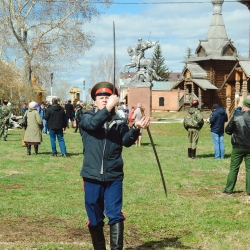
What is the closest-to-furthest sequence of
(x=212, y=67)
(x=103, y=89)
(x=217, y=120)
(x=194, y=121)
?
(x=103, y=89), (x=194, y=121), (x=217, y=120), (x=212, y=67)

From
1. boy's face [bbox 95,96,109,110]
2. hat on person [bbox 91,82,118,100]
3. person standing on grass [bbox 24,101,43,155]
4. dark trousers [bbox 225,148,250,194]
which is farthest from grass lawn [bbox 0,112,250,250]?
hat on person [bbox 91,82,118,100]

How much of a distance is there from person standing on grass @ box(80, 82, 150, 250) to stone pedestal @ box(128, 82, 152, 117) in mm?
36416

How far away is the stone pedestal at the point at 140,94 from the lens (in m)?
42.4

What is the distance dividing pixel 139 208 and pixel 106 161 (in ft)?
11.9

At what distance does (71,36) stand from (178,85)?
1161 inches

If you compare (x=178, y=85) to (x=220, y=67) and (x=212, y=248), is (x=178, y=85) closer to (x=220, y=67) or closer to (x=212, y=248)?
(x=220, y=67)

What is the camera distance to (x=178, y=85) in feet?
227

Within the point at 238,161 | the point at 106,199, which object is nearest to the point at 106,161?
the point at 106,199

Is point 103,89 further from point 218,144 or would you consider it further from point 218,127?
point 218,144

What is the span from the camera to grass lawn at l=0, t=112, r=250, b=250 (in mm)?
7066

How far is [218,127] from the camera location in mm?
17625

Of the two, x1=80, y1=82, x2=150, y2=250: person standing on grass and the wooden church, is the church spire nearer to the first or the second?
the wooden church

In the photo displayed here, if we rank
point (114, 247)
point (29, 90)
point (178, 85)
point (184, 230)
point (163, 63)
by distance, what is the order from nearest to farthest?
1. point (114, 247)
2. point (184, 230)
3. point (29, 90)
4. point (178, 85)
5. point (163, 63)

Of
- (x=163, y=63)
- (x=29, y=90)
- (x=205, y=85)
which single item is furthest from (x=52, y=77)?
(x=163, y=63)
